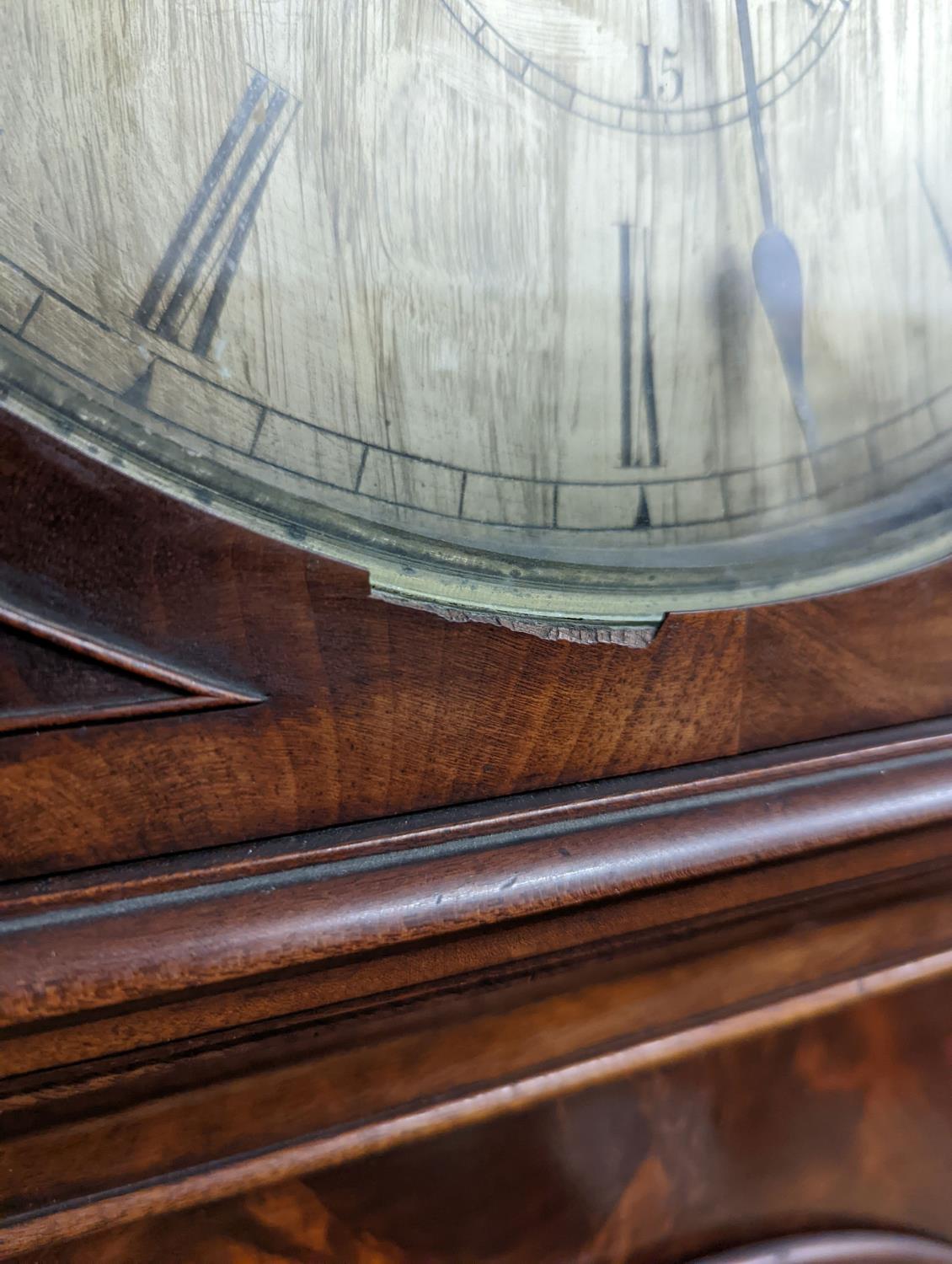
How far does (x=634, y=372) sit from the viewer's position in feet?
1.12

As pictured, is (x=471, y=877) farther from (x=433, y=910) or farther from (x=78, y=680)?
(x=78, y=680)

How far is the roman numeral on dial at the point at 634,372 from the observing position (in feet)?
1.10

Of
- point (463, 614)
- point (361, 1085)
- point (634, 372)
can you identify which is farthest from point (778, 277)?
point (361, 1085)

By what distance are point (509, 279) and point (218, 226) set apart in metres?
0.09

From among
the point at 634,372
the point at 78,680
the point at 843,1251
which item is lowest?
the point at 843,1251

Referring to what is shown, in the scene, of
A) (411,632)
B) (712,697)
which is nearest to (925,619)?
(712,697)

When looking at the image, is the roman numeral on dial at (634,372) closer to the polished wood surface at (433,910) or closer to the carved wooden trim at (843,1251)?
the polished wood surface at (433,910)

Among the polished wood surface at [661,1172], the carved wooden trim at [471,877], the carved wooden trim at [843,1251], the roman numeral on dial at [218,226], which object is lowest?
the carved wooden trim at [843,1251]

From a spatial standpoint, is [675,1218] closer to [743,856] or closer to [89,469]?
[743,856]

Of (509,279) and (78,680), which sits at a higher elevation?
(509,279)

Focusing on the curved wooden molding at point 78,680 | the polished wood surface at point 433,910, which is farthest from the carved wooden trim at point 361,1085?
the curved wooden molding at point 78,680

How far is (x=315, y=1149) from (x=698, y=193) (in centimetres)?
33

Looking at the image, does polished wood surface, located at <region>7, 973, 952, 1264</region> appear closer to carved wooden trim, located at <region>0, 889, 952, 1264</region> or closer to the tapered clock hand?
carved wooden trim, located at <region>0, 889, 952, 1264</region>

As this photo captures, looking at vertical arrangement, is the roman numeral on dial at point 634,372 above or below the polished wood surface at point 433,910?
above
